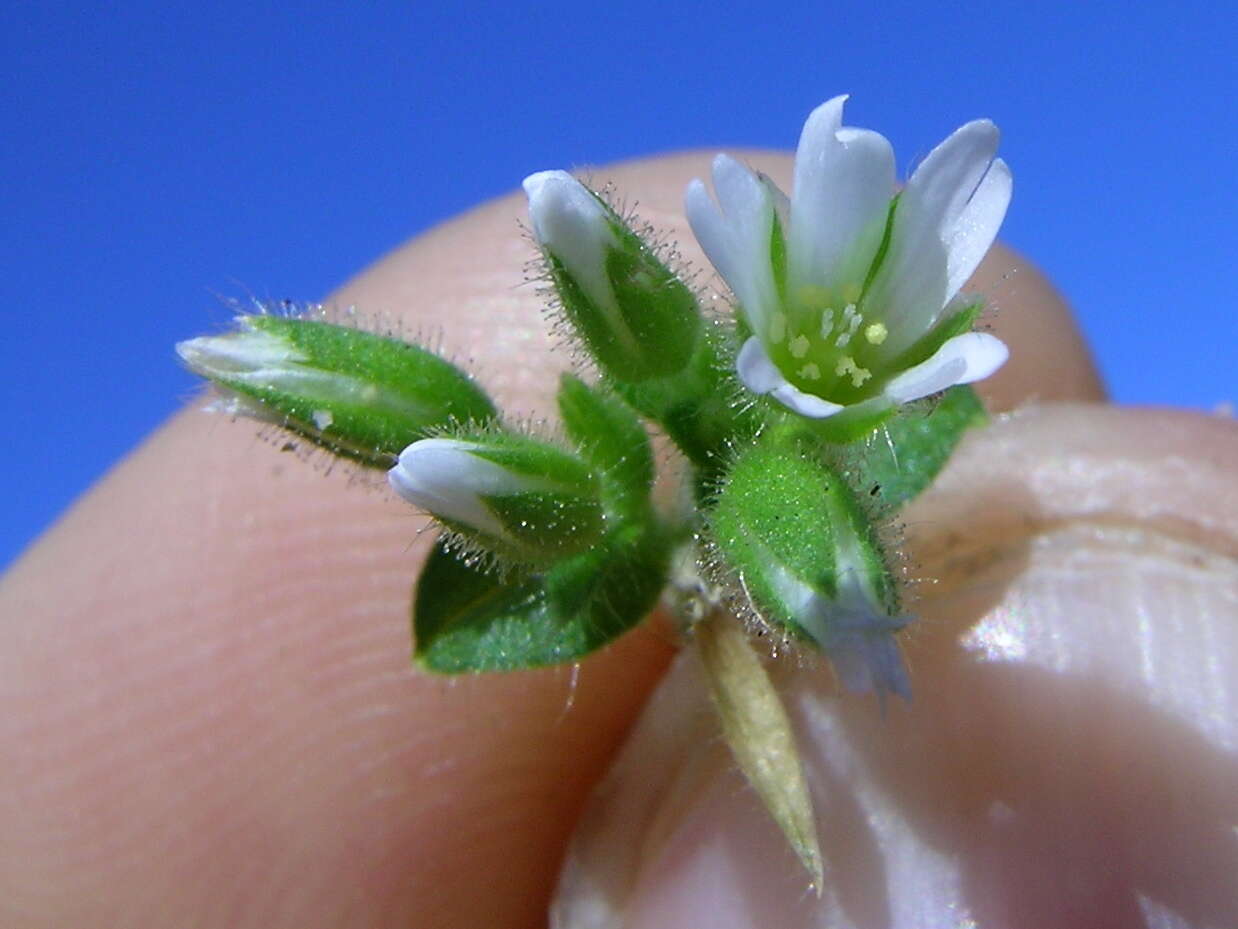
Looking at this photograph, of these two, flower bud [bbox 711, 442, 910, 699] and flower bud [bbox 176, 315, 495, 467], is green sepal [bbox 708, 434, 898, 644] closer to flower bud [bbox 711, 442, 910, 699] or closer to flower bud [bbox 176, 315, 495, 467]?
flower bud [bbox 711, 442, 910, 699]

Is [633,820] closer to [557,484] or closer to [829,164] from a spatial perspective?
[557,484]

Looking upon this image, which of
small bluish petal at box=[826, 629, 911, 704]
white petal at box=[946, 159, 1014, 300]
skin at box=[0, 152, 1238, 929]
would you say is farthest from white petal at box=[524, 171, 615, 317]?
skin at box=[0, 152, 1238, 929]

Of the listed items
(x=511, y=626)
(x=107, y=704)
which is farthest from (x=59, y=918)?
(x=511, y=626)

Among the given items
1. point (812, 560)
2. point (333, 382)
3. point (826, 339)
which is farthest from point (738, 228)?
point (333, 382)

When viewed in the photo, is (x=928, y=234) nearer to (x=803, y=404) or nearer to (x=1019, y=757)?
(x=803, y=404)

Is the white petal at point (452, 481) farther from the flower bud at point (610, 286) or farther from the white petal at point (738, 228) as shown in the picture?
the white petal at point (738, 228)

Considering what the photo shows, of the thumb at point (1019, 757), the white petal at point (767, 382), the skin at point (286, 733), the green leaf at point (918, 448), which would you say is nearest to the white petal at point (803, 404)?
the white petal at point (767, 382)
